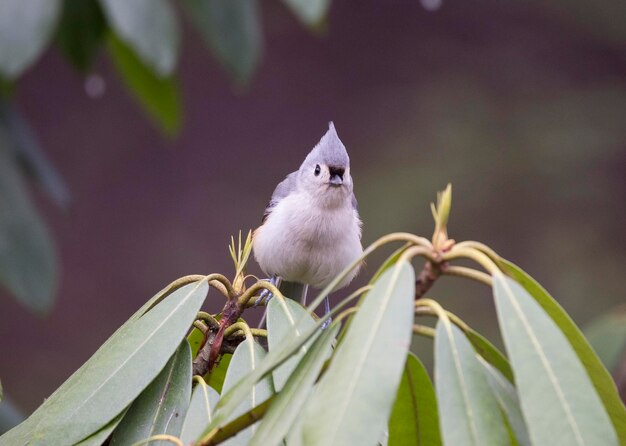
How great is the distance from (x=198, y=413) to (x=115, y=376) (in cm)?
8

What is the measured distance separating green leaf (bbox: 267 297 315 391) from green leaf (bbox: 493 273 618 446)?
207 mm

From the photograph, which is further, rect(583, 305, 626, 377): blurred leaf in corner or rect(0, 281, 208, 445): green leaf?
rect(583, 305, 626, 377): blurred leaf in corner

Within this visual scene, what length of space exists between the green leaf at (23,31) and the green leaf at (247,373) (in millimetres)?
453

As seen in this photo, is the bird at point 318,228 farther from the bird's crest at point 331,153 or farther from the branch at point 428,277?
the branch at point 428,277

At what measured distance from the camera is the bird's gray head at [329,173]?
1.63m

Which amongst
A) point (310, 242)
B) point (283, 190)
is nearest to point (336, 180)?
point (310, 242)

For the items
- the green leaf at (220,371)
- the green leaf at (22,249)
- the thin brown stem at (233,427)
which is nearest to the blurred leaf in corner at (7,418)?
the green leaf at (22,249)

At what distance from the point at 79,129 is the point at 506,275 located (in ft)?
9.82

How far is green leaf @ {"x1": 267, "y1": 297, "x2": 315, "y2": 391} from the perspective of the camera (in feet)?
2.64

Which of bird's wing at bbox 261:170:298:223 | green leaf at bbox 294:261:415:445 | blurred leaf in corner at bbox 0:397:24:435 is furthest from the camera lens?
bird's wing at bbox 261:170:298:223

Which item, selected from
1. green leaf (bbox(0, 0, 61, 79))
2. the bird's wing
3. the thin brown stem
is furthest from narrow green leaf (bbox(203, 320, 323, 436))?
the bird's wing

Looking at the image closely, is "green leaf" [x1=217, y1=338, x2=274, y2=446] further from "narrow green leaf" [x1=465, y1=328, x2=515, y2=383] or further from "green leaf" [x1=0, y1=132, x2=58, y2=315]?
"green leaf" [x1=0, y1=132, x2=58, y2=315]

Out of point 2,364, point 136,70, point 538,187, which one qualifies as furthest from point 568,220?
point 136,70

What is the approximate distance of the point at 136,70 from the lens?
4.57ft
